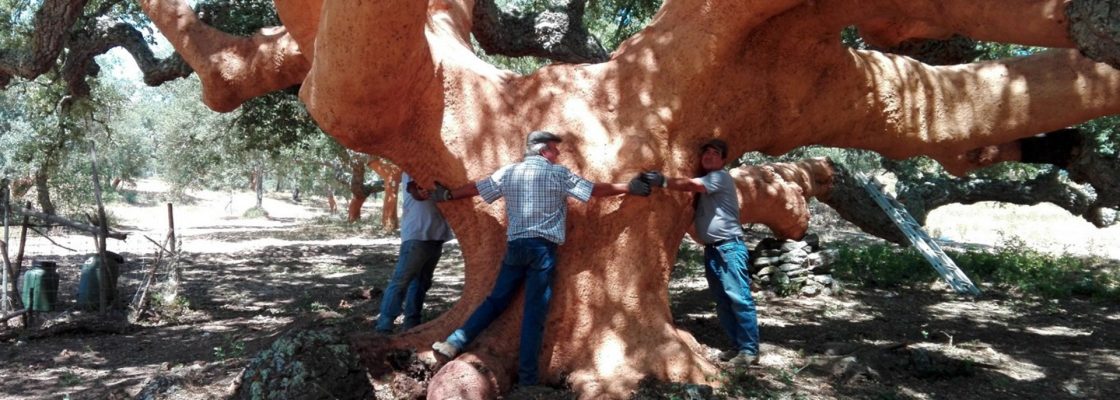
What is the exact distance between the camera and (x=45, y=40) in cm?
767

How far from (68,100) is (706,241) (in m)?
9.31

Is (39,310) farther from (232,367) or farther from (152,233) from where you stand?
(152,233)

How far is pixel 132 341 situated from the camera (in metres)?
6.46

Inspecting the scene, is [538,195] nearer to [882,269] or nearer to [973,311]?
[973,311]

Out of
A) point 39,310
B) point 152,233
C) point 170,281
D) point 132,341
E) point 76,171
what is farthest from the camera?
point 76,171

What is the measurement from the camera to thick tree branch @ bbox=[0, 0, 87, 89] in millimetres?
7452

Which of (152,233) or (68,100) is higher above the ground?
(68,100)

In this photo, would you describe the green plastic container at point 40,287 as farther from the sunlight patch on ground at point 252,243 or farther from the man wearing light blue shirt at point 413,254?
the sunlight patch on ground at point 252,243

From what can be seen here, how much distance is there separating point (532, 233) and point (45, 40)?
6.42 meters

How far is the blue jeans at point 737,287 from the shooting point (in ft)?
16.5

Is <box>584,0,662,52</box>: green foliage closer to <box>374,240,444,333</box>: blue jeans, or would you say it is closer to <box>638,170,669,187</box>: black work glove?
<box>374,240,444,333</box>: blue jeans

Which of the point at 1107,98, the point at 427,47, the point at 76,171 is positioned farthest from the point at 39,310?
the point at 76,171

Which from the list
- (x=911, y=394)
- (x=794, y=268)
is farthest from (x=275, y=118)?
(x=911, y=394)

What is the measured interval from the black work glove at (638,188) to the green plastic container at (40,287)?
6.07m
